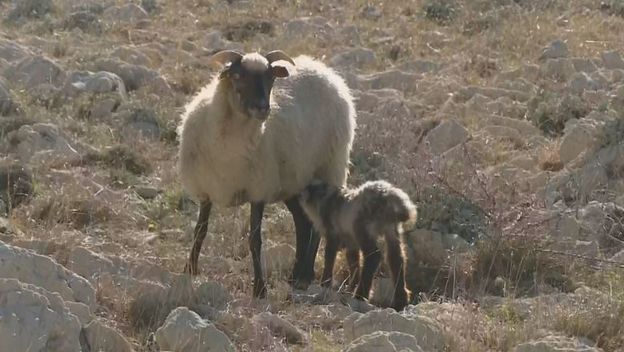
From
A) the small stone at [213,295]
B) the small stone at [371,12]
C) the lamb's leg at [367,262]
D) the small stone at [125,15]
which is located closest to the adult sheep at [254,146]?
the lamb's leg at [367,262]

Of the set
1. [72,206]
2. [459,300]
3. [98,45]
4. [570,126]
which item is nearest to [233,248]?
[72,206]

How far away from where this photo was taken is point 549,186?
33.4ft

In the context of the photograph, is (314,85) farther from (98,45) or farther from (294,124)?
(98,45)

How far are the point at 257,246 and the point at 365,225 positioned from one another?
790 millimetres

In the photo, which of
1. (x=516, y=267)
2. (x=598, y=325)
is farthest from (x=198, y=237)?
(x=598, y=325)

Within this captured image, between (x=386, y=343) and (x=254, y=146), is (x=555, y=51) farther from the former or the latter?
(x=386, y=343)

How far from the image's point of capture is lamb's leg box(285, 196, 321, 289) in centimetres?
827

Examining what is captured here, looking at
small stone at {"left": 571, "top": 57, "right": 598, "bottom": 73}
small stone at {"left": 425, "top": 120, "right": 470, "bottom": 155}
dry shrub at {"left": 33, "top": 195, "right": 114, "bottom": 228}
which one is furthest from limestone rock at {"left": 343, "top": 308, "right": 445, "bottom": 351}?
small stone at {"left": 571, "top": 57, "right": 598, "bottom": 73}

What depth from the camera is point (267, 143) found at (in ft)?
26.2

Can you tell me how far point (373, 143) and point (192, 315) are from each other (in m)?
5.92

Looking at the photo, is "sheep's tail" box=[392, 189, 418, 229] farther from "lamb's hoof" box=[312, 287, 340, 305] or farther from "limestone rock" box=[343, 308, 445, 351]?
"limestone rock" box=[343, 308, 445, 351]

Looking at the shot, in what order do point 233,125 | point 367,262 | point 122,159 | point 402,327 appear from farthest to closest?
point 122,159 → point 367,262 → point 233,125 → point 402,327

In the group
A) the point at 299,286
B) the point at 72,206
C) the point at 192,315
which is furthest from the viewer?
the point at 72,206

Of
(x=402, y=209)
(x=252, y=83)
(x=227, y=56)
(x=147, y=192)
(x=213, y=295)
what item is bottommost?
(x=147, y=192)
